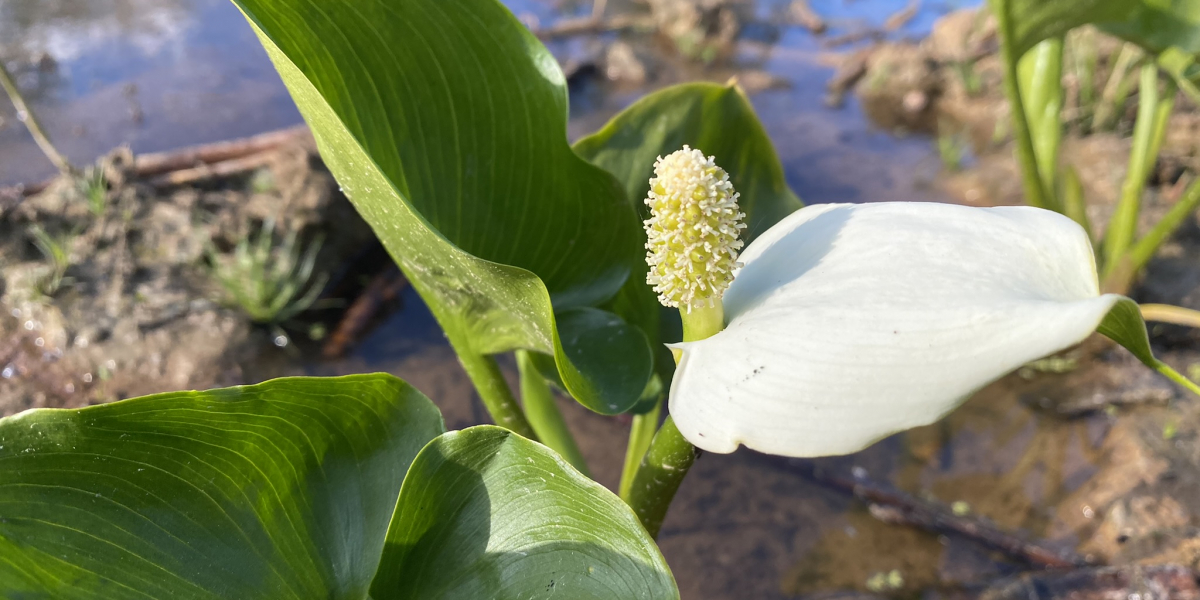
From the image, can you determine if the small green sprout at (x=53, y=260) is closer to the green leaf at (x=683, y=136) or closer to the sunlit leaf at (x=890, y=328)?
the green leaf at (x=683, y=136)

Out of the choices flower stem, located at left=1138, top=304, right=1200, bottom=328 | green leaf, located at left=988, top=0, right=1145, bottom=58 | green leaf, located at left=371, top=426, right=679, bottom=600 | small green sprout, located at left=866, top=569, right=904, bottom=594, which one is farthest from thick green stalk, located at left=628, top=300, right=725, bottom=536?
flower stem, located at left=1138, top=304, right=1200, bottom=328

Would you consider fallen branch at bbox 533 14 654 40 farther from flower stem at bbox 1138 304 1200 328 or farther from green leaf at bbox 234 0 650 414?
A: green leaf at bbox 234 0 650 414

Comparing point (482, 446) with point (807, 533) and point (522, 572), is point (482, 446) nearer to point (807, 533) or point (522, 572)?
point (522, 572)

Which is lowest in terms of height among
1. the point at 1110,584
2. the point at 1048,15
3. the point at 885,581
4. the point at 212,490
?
the point at 885,581

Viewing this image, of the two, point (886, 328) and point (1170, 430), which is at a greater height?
point (886, 328)

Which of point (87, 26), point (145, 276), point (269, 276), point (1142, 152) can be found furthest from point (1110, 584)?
point (87, 26)

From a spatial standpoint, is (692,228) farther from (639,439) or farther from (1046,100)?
(1046,100)
